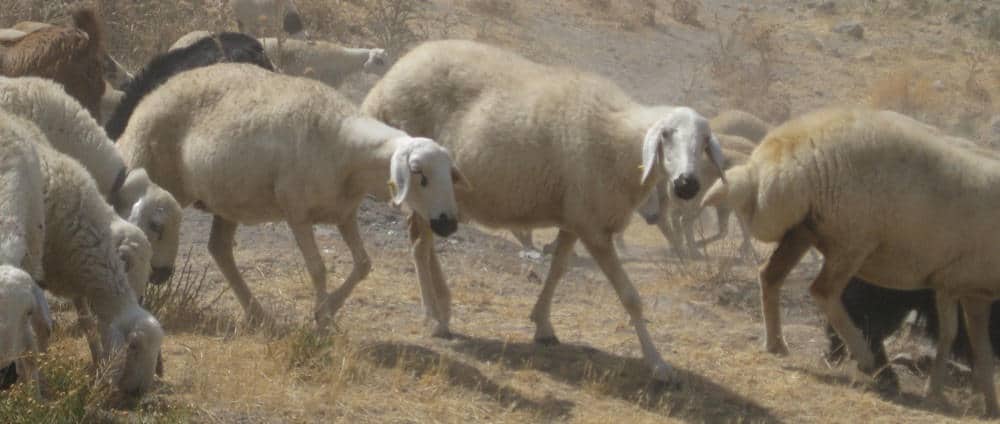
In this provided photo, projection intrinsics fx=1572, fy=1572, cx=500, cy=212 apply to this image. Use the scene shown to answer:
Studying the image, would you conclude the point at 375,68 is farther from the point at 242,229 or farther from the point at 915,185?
the point at 915,185

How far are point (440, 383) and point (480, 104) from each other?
6.60 feet

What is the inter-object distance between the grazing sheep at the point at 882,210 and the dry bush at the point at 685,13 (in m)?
18.7

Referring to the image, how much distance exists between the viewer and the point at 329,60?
2048 centimetres

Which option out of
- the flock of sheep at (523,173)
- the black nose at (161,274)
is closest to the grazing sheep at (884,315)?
the flock of sheep at (523,173)

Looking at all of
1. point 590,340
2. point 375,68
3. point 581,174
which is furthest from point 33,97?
point 375,68

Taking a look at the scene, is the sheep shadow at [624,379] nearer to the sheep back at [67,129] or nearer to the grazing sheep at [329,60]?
the sheep back at [67,129]

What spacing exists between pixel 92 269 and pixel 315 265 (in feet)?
7.76

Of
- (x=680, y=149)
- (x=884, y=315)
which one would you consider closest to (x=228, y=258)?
(x=680, y=149)

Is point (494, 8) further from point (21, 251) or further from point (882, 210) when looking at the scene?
point (21, 251)

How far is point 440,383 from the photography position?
837 centimetres

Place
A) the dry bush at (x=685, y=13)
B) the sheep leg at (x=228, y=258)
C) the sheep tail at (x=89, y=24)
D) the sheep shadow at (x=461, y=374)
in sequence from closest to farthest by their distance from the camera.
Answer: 1. the sheep shadow at (x=461, y=374)
2. the sheep leg at (x=228, y=258)
3. the sheep tail at (x=89, y=24)
4. the dry bush at (x=685, y=13)

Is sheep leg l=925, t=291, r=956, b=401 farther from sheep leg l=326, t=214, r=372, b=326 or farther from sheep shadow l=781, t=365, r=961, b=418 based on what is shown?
sheep leg l=326, t=214, r=372, b=326

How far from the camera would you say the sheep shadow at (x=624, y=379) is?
8820 mm

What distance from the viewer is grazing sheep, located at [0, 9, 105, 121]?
11438 millimetres
